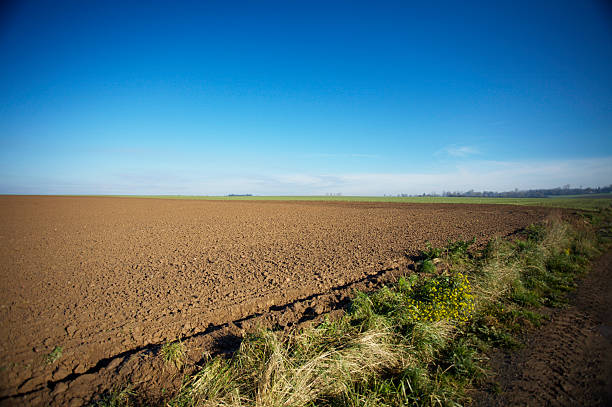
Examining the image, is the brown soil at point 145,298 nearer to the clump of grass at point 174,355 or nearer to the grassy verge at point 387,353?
the clump of grass at point 174,355

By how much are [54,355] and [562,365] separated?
8600mm

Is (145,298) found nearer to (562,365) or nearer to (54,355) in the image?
(54,355)

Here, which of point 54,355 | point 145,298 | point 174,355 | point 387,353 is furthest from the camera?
point 145,298

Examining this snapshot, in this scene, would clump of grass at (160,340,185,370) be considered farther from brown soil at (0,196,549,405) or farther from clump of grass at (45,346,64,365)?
clump of grass at (45,346,64,365)

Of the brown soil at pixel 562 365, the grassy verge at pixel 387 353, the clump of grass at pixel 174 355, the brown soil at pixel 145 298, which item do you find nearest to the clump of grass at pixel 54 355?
the brown soil at pixel 145 298

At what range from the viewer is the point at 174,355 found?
398cm

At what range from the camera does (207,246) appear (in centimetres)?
1284

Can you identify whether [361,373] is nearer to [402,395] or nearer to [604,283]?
[402,395]

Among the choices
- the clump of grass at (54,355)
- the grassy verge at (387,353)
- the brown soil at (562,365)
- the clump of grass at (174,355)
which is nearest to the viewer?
the grassy verge at (387,353)

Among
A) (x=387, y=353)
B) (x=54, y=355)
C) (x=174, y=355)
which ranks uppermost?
(x=387, y=353)

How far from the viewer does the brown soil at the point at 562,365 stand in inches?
135

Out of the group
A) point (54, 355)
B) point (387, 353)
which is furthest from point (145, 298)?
point (387, 353)

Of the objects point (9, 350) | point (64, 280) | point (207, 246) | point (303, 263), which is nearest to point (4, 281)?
point (64, 280)

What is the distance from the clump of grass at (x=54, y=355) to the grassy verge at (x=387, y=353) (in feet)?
8.82
